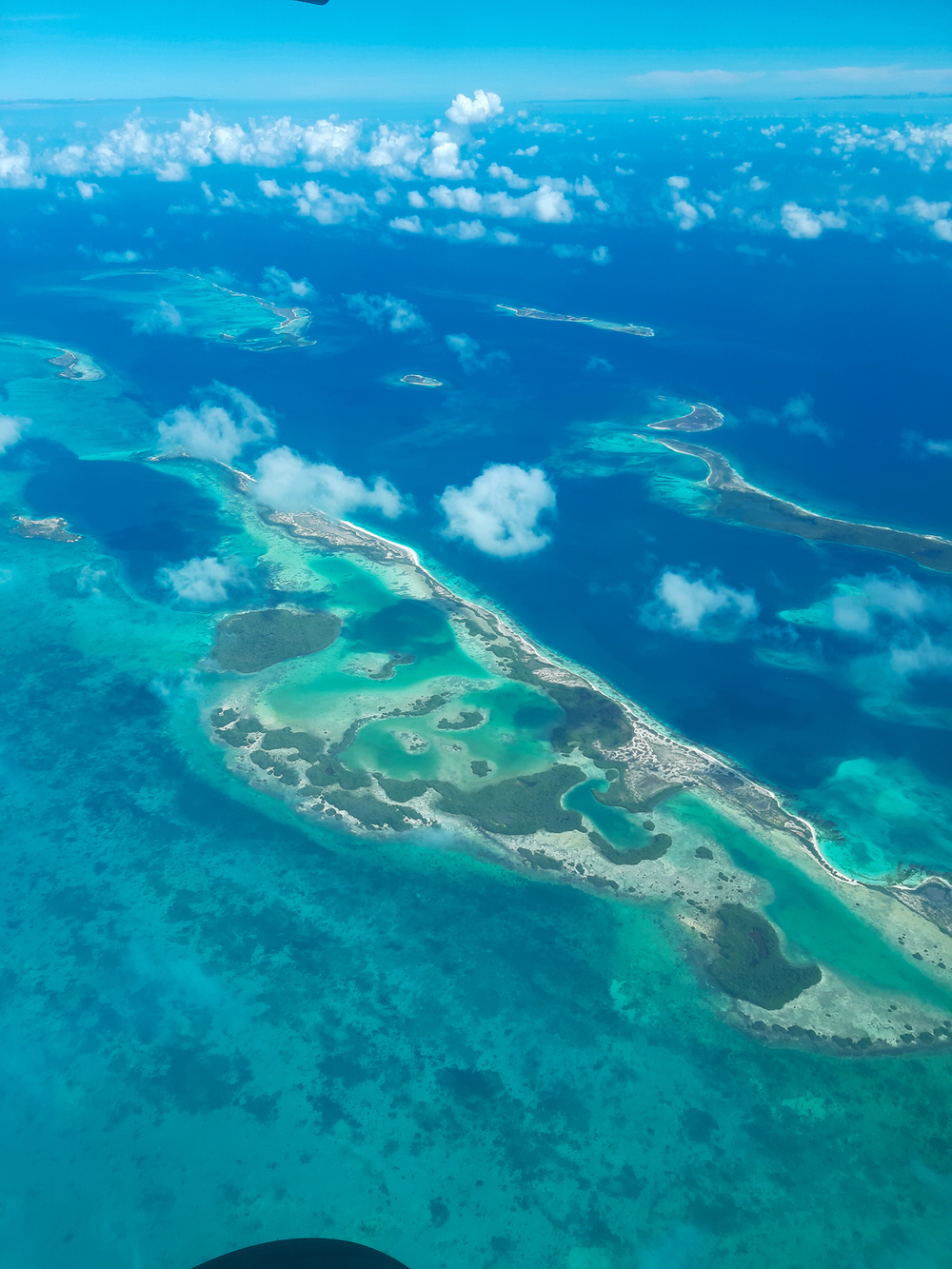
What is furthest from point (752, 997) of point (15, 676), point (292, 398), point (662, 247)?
point (662, 247)

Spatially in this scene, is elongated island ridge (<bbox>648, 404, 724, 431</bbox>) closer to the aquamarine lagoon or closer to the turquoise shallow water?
the aquamarine lagoon

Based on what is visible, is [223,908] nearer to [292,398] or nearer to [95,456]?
[95,456]

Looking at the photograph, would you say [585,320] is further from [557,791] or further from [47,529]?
[557,791]

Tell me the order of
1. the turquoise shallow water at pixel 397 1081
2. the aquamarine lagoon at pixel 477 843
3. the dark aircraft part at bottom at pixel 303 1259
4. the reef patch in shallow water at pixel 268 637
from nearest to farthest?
the dark aircraft part at bottom at pixel 303 1259, the turquoise shallow water at pixel 397 1081, the aquamarine lagoon at pixel 477 843, the reef patch in shallow water at pixel 268 637

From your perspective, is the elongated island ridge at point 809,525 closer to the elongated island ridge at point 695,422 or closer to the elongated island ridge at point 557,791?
the elongated island ridge at point 695,422

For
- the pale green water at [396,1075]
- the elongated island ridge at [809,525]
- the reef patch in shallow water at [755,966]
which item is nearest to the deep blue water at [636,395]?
the elongated island ridge at [809,525]

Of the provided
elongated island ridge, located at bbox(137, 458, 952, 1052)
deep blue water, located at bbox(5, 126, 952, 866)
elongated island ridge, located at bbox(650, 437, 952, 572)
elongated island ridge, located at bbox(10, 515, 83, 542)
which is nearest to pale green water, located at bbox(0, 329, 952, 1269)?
elongated island ridge, located at bbox(137, 458, 952, 1052)

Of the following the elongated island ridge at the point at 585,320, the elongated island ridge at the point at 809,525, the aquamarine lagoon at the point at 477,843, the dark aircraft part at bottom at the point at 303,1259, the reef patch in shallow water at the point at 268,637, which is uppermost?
the dark aircraft part at bottom at the point at 303,1259
